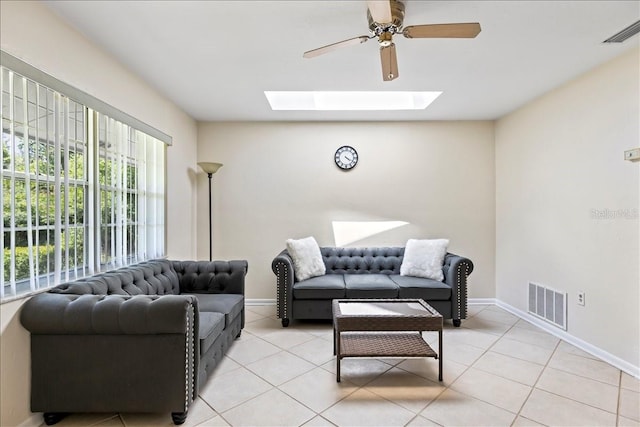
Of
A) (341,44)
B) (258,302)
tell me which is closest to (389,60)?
(341,44)

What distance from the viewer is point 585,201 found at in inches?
113

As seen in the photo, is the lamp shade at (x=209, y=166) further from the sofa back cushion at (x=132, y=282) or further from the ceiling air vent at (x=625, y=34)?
the ceiling air vent at (x=625, y=34)

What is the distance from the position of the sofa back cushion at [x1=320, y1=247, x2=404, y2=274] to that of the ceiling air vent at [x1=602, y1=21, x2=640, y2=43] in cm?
272

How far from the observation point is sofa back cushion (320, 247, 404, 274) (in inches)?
158

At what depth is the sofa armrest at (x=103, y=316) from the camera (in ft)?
5.78

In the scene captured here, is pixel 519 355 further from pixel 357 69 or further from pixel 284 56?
pixel 284 56

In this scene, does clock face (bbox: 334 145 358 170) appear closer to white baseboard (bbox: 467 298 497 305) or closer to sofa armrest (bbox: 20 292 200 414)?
white baseboard (bbox: 467 298 497 305)

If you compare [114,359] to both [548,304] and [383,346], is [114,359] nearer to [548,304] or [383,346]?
[383,346]

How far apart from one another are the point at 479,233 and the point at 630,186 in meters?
1.89

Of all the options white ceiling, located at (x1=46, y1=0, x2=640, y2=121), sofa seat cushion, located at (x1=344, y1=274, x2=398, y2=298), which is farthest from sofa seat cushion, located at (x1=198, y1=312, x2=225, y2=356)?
white ceiling, located at (x1=46, y1=0, x2=640, y2=121)

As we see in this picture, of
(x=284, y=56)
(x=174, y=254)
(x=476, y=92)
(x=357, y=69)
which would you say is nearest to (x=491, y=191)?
(x=476, y=92)

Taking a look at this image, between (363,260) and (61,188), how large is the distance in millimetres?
3119

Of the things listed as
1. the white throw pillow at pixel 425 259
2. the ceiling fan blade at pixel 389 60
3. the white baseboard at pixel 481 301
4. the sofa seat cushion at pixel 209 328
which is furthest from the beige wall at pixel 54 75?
the white baseboard at pixel 481 301

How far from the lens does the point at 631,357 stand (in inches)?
96.6
